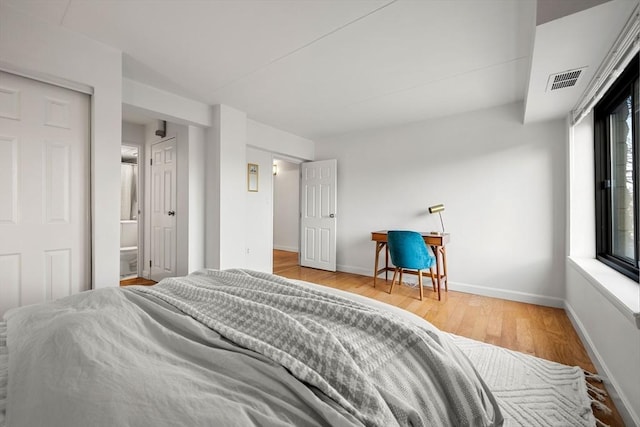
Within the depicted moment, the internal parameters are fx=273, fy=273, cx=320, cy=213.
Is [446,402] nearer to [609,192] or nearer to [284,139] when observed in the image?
[609,192]

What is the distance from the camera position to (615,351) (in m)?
1.62

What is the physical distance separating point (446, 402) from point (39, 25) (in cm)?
326

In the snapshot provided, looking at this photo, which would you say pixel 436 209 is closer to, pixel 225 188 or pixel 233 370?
pixel 225 188

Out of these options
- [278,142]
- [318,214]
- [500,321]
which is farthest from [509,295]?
[278,142]

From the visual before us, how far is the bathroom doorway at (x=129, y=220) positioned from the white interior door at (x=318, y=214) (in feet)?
9.01

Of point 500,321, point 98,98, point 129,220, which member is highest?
point 98,98

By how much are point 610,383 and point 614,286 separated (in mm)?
594

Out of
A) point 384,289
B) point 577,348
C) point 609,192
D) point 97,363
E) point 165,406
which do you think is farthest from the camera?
point 384,289

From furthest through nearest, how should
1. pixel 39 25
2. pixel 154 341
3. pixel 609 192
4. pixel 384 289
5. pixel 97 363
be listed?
pixel 384 289 → pixel 609 192 → pixel 39 25 → pixel 154 341 → pixel 97 363

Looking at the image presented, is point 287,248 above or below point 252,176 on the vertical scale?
below

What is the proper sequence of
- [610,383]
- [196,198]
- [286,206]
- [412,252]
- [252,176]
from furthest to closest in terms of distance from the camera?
[286,206] → [252,176] → [196,198] → [412,252] → [610,383]

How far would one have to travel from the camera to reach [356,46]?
2.25 m

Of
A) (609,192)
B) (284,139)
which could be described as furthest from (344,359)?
(284,139)

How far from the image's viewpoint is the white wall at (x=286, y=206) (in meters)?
7.29
